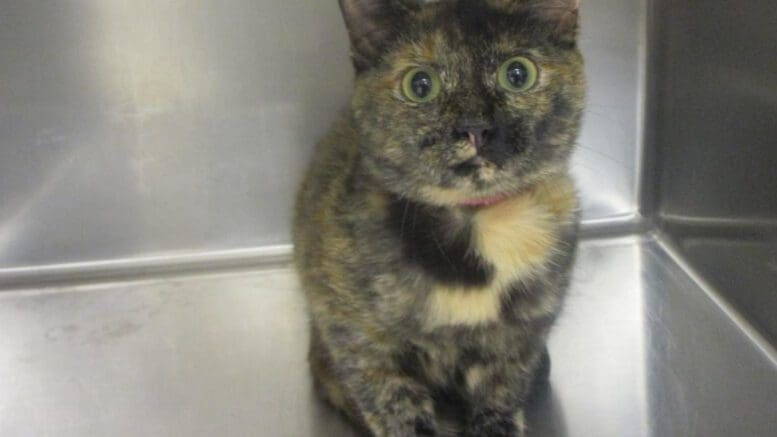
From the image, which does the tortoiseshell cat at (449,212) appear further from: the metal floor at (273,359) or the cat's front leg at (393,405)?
the metal floor at (273,359)

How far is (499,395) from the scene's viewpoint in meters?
1.04

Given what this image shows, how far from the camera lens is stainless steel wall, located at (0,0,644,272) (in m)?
1.37

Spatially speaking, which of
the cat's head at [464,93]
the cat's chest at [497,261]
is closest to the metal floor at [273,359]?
the cat's chest at [497,261]

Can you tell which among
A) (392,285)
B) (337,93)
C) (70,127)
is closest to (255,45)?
(337,93)

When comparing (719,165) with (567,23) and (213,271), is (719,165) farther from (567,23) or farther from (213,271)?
(213,271)

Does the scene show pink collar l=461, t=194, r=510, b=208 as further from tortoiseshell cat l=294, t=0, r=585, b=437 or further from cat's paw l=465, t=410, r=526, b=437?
cat's paw l=465, t=410, r=526, b=437

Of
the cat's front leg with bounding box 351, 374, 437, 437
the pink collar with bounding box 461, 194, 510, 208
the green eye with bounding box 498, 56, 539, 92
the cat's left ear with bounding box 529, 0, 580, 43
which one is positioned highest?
the cat's left ear with bounding box 529, 0, 580, 43

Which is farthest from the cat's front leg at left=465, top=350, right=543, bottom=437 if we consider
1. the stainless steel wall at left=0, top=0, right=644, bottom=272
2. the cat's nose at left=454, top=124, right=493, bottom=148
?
the stainless steel wall at left=0, top=0, right=644, bottom=272

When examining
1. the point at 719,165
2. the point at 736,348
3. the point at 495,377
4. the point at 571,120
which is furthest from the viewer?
the point at 719,165

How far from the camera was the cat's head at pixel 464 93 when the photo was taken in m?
0.85

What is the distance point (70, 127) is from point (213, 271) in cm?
33

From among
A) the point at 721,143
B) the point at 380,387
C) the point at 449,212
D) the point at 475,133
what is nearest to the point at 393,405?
the point at 380,387

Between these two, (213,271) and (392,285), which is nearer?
(392,285)

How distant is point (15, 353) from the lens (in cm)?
127
